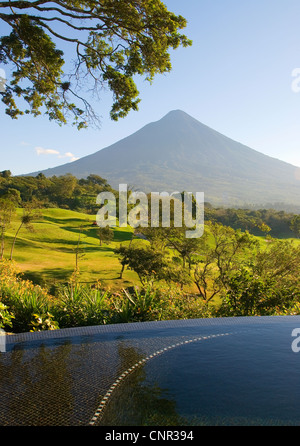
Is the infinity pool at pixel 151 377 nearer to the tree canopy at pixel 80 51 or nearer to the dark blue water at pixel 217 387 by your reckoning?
the dark blue water at pixel 217 387

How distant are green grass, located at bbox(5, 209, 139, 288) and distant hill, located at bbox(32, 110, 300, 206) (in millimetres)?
88064

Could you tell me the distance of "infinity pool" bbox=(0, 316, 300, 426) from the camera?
2.13 metres

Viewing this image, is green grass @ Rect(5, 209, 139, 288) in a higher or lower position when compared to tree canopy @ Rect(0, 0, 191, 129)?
lower

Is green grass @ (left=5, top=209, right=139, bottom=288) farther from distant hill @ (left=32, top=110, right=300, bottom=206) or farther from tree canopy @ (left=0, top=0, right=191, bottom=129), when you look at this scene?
distant hill @ (left=32, top=110, right=300, bottom=206)

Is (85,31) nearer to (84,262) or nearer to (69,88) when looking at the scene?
(69,88)

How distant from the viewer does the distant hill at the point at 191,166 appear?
135 m

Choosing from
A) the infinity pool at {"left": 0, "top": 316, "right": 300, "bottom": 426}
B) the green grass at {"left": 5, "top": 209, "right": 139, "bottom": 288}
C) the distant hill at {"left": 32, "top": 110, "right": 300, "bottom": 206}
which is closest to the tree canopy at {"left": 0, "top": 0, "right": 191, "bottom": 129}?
the infinity pool at {"left": 0, "top": 316, "right": 300, "bottom": 426}

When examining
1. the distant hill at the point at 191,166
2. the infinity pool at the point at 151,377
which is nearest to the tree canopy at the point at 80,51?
the infinity pool at the point at 151,377

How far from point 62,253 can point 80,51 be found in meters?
20.5

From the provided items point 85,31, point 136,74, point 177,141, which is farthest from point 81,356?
point 177,141

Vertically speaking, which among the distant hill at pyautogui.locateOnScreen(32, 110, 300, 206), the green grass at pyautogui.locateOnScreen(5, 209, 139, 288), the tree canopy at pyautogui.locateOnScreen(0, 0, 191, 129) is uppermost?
the distant hill at pyautogui.locateOnScreen(32, 110, 300, 206)

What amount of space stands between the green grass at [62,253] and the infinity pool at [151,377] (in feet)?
47.9

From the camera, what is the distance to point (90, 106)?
7.99 meters

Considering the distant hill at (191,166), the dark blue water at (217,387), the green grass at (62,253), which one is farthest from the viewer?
the distant hill at (191,166)
